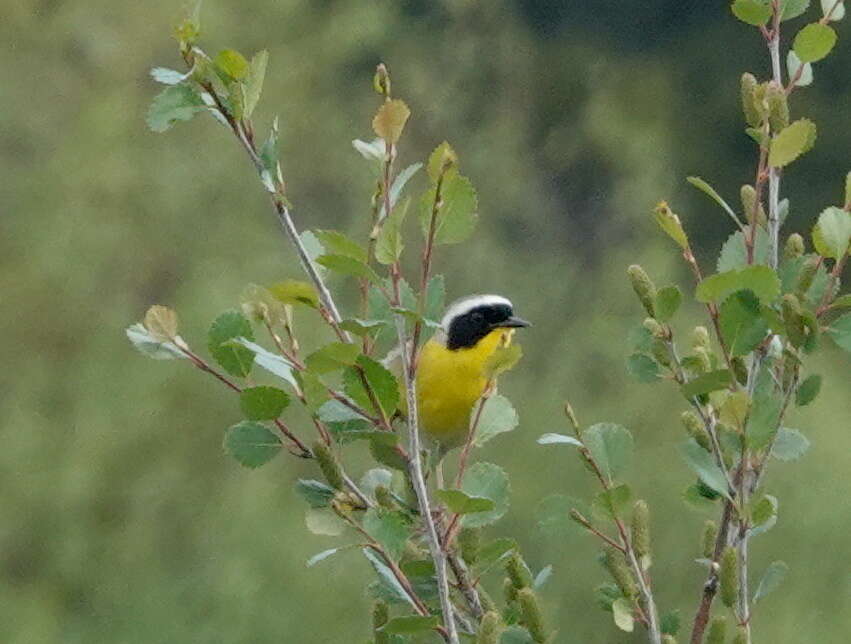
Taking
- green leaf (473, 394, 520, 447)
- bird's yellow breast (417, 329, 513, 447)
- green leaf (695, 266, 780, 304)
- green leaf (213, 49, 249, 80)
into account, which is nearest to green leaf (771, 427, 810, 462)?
green leaf (695, 266, 780, 304)

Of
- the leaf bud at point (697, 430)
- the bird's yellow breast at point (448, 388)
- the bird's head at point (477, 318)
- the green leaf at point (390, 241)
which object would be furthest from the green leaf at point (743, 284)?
the bird's head at point (477, 318)

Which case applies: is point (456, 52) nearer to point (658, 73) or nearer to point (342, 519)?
point (658, 73)

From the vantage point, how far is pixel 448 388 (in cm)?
288

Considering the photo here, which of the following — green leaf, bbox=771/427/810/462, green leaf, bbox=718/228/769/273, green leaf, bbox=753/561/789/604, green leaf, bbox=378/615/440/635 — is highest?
green leaf, bbox=718/228/769/273

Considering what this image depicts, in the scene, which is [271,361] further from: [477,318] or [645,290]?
[477,318]

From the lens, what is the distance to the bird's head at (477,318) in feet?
10.2

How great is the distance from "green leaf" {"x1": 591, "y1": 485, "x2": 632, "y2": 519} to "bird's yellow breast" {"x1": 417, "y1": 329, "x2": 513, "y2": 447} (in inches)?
44.4

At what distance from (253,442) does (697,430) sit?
0.33 metres

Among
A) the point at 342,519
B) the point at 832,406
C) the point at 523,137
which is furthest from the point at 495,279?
the point at 342,519

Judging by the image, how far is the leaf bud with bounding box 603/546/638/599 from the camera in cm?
156

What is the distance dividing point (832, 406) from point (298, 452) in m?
12.0

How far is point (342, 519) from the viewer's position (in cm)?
162

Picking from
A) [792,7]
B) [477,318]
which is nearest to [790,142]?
[792,7]

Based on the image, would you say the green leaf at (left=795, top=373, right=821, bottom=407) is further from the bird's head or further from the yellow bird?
the bird's head
